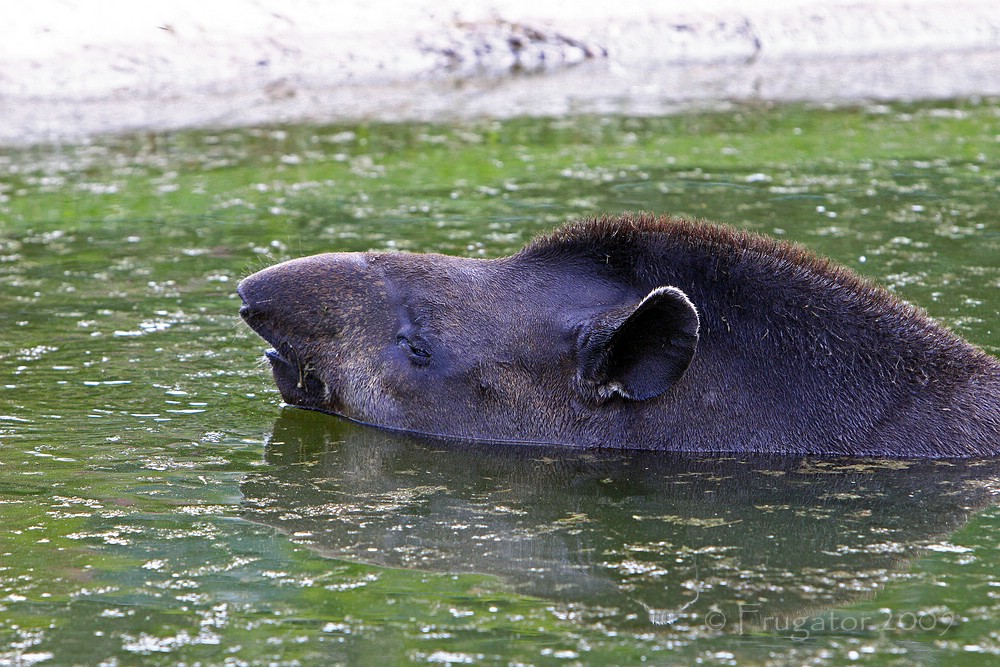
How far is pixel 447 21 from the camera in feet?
78.3

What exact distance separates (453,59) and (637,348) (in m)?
16.5

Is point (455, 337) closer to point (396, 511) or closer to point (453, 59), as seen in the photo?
point (396, 511)

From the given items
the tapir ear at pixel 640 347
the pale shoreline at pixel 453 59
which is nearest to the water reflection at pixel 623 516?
the tapir ear at pixel 640 347

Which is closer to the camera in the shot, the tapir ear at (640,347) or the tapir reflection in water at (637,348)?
the tapir ear at (640,347)

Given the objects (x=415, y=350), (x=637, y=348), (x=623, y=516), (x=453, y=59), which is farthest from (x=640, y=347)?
(x=453, y=59)

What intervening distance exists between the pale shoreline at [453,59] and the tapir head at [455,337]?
11.6 metres

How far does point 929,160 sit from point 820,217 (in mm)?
3453

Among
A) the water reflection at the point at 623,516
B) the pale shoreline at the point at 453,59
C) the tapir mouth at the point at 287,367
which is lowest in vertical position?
the water reflection at the point at 623,516

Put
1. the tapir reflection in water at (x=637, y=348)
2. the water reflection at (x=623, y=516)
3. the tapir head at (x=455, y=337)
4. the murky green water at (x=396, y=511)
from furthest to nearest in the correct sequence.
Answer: the tapir head at (x=455, y=337) < the tapir reflection in water at (x=637, y=348) < the water reflection at (x=623, y=516) < the murky green water at (x=396, y=511)

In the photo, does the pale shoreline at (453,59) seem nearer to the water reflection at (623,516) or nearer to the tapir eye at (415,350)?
the tapir eye at (415,350)

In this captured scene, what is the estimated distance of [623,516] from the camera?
7.15 m

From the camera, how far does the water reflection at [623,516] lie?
6.07m

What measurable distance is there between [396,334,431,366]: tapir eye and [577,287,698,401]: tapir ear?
32.6 inches

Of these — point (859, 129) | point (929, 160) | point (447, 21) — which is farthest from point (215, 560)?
point (447, 21)
